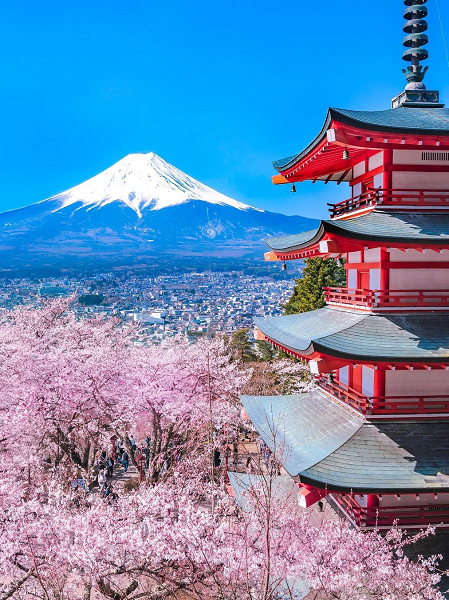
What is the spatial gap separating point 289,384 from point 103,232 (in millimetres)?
110563

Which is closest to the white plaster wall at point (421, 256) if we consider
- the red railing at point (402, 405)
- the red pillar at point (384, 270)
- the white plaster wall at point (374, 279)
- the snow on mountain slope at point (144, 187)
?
the red pillar at point (384, 270)

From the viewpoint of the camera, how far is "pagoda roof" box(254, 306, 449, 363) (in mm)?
7168

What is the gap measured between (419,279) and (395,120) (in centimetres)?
294

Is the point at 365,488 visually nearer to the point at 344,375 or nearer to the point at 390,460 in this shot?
the point at 390,460

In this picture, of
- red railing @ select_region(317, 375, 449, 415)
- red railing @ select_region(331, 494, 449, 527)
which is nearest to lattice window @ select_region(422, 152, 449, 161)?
red railing @ select_region(317, 375, 449, 415)

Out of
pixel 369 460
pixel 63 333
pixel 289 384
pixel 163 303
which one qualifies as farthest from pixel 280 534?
pixel 163 303

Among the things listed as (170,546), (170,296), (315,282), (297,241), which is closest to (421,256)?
(297,241)

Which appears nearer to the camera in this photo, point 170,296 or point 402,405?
point 402,405

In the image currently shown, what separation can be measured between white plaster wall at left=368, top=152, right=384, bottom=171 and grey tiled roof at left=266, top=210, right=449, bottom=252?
96cm

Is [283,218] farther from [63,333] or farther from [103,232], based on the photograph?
[63,333]

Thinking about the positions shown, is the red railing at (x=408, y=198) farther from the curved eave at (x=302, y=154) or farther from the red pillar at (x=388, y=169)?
the curved eave at (x=302, y=154)

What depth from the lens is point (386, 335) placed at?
7.74 m

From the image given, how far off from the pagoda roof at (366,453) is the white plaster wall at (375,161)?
15.1 ft

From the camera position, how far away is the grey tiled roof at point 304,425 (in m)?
7.70
